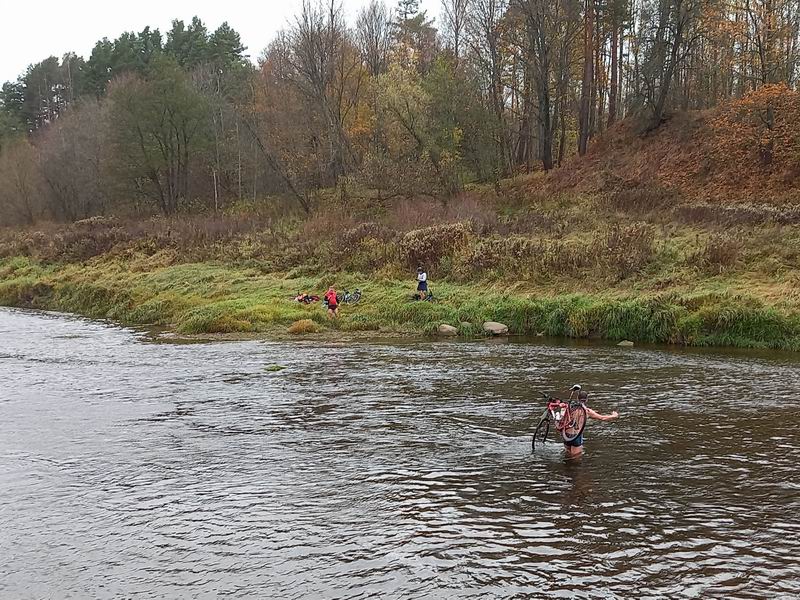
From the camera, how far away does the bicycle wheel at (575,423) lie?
1088 centimetres

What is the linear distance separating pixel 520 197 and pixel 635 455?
31710 mm

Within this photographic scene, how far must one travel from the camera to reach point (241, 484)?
33.3 ft

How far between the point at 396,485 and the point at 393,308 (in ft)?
53.7

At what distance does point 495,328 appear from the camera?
23750 mm

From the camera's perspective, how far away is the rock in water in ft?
77.7

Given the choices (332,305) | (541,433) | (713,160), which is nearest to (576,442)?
(541,433)

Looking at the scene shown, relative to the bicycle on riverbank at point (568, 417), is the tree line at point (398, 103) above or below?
above

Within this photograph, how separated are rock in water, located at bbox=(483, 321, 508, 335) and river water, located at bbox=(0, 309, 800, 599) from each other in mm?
5645

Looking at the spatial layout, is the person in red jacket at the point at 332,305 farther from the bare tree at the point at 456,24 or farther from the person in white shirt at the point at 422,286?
the bare tree at the point at 456,24

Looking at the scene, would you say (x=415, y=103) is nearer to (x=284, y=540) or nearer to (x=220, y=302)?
(x=220, y=302)

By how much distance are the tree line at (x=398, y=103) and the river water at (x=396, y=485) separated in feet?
96.8

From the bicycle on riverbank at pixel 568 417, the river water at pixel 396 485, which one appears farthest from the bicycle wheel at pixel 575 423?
the river water at pixel 396 485

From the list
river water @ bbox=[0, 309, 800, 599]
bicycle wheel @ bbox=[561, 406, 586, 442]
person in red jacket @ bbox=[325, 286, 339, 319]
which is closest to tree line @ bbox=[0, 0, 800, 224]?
person in red jacket @ bbox=[325, 286, 339, 319]

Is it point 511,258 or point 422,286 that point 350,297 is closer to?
point 422,286
